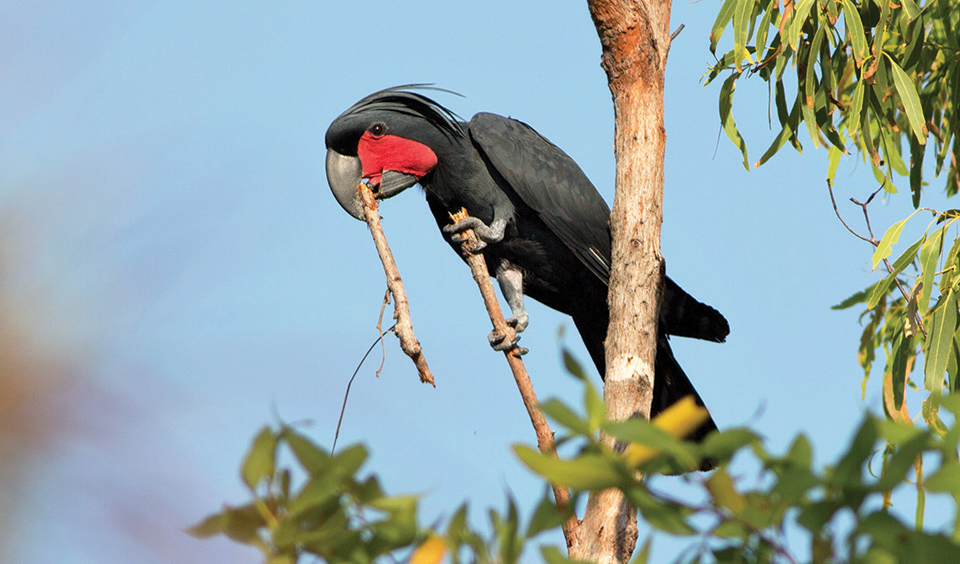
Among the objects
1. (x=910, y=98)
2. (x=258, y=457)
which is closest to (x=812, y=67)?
(x=910, y=98)

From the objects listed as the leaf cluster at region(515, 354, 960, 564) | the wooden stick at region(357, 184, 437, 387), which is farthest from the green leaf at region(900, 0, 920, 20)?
the leaf cluster at region(515, 354, 960, 564)

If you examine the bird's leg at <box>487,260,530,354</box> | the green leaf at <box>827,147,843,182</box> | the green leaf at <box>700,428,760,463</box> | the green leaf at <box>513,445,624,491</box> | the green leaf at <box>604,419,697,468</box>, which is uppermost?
the green leaf at <box>827,147,843,182</box>

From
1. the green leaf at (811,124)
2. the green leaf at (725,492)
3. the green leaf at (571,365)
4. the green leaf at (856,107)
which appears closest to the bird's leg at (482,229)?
the green leaf at (811,124)

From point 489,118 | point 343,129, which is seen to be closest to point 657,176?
point 489,118

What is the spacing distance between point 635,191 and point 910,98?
3.03 ft

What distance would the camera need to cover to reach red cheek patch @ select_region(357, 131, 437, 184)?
3.09 m

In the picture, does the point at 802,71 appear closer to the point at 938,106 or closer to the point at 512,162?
the point at 938,106

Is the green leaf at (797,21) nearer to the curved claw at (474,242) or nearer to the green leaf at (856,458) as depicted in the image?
the curved claw at (474,242)

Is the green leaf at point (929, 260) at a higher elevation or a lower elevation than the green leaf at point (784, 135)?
lower

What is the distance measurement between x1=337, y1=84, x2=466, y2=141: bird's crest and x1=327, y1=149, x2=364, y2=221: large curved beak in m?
0.16

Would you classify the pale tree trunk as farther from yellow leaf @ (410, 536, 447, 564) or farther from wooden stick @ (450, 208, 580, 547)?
yellow leaf @ (410, 536, 447, 564)

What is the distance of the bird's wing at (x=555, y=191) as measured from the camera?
295cm

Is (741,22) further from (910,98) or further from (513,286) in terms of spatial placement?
(513,286)

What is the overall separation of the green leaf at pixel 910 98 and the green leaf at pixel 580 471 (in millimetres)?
2237
